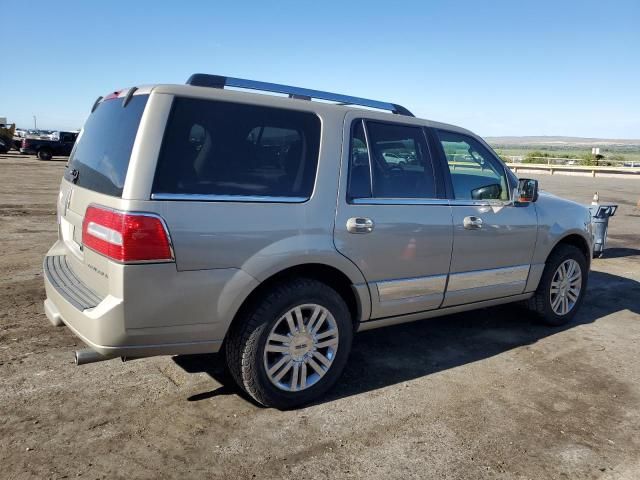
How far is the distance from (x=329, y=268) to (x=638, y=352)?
3029mm

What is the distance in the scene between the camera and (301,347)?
3436mm

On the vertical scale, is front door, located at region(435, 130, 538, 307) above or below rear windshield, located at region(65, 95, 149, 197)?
below

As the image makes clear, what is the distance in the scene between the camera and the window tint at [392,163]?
367cm

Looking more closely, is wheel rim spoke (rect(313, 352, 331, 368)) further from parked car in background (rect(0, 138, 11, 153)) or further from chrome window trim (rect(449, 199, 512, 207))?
parked car in background (rect(0, 138, 11, 153))

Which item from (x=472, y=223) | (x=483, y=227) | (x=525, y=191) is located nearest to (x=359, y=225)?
(x=472, y=223)

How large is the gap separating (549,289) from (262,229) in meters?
3.22

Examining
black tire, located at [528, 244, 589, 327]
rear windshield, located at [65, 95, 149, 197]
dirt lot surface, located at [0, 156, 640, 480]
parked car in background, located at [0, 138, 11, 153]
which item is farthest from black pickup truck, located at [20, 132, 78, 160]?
black tire, located at [528, 244, 589, 327]

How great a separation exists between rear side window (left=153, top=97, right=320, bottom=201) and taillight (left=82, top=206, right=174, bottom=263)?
20 cm

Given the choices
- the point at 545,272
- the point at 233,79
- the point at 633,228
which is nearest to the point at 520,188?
the point at 545,272

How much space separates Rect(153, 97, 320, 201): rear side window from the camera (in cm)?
292

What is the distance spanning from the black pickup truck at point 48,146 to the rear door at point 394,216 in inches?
1260

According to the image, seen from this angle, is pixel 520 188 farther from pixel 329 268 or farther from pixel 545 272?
pixel 329 268

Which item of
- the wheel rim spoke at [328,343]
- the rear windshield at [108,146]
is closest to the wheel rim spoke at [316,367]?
the wheel rim spoke at [328,343]

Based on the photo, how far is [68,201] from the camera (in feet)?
11.8
